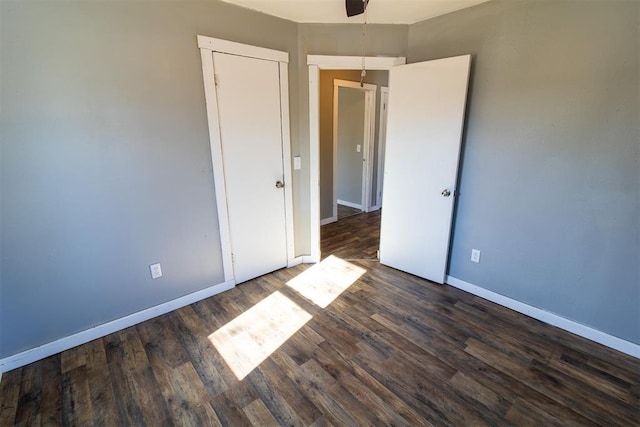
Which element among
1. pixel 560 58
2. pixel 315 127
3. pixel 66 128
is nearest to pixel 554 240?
pixel 560 58

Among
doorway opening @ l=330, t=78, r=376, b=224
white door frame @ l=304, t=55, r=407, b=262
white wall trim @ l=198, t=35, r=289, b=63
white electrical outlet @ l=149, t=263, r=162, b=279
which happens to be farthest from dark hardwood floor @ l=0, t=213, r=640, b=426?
doorway opening @ l=330, t=78, r=376, b=224

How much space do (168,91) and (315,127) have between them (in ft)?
4.29

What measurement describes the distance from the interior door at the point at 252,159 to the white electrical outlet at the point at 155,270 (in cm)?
62

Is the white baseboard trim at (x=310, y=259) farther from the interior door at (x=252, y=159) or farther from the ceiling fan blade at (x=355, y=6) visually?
the ceiling fan blade at (x=355, y=6)

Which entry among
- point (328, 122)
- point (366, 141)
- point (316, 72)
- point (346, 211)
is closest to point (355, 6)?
point (316, 72)

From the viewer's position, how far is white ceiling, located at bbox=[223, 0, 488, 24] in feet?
7.42

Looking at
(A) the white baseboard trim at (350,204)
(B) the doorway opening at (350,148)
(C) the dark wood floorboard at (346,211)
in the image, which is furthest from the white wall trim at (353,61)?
(A) the white baseboard trim at (350,204)

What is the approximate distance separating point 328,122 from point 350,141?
98cm

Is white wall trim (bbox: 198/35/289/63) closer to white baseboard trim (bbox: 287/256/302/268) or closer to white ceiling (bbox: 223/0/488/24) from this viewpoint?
white ceiling (bbox: 223/0/488/24)

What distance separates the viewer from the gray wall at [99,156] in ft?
5.54

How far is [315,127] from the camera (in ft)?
9.59

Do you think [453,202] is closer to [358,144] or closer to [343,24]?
[343,24]

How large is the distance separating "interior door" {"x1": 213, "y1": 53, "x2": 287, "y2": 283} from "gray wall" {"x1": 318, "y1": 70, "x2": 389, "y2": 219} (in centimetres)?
159

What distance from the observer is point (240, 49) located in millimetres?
2383
